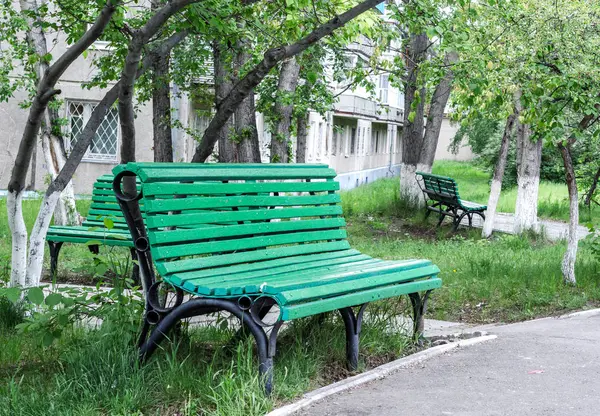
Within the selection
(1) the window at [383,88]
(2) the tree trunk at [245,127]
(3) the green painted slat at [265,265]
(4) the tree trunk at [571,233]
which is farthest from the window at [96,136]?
(1) the window at [383,88]

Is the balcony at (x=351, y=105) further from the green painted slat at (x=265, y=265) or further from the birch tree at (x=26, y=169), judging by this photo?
the green painted slat at (x=265, y=265)

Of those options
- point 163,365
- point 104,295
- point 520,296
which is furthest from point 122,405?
point 520,296

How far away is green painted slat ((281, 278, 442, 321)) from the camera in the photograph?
4.89m

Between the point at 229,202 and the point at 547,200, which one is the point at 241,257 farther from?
the point at 547,200

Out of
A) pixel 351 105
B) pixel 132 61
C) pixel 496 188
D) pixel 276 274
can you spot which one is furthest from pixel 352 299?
pixel 351 105

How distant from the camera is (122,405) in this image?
179 inches

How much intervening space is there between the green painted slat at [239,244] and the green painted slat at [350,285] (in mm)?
726

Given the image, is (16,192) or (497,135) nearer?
(16,192)

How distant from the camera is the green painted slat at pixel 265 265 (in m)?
5.48

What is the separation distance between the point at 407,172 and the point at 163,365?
53.9 ft

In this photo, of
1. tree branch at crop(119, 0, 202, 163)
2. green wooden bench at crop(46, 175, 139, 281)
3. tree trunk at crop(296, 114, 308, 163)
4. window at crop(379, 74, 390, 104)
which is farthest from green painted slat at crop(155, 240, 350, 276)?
window at crop(379, 74, 390, 104)

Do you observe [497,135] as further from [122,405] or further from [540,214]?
[122,405]

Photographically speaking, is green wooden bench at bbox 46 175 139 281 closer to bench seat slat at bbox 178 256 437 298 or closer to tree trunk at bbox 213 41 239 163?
tree trunk at bbox 213 41 239 163

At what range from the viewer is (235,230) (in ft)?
19.6
